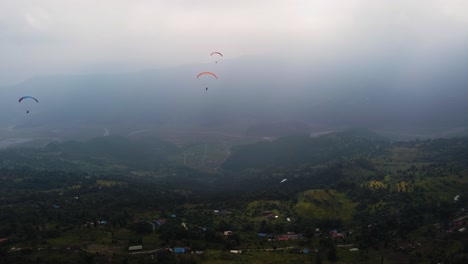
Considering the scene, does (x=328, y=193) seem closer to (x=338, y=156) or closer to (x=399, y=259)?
(x=399, y=259)

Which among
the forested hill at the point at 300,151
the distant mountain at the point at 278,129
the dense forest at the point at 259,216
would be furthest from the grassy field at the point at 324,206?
the distant mountain at the point at 278,129

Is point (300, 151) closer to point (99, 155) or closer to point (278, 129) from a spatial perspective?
point (278, 129)

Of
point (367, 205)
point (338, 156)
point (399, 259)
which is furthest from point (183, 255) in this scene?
point (338, 156)

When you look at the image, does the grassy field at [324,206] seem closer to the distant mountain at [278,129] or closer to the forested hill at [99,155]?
the forested hill at [99,155]

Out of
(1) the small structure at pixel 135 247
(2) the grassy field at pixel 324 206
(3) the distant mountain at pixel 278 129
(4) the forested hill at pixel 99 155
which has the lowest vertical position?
(1) the small structure at pixel 135 247

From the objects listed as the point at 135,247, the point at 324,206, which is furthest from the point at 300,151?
the point at 135,247

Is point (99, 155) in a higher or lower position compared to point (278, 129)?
lower

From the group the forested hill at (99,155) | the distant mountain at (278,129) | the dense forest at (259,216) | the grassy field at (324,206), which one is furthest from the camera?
the distant mountain at (278,129)
